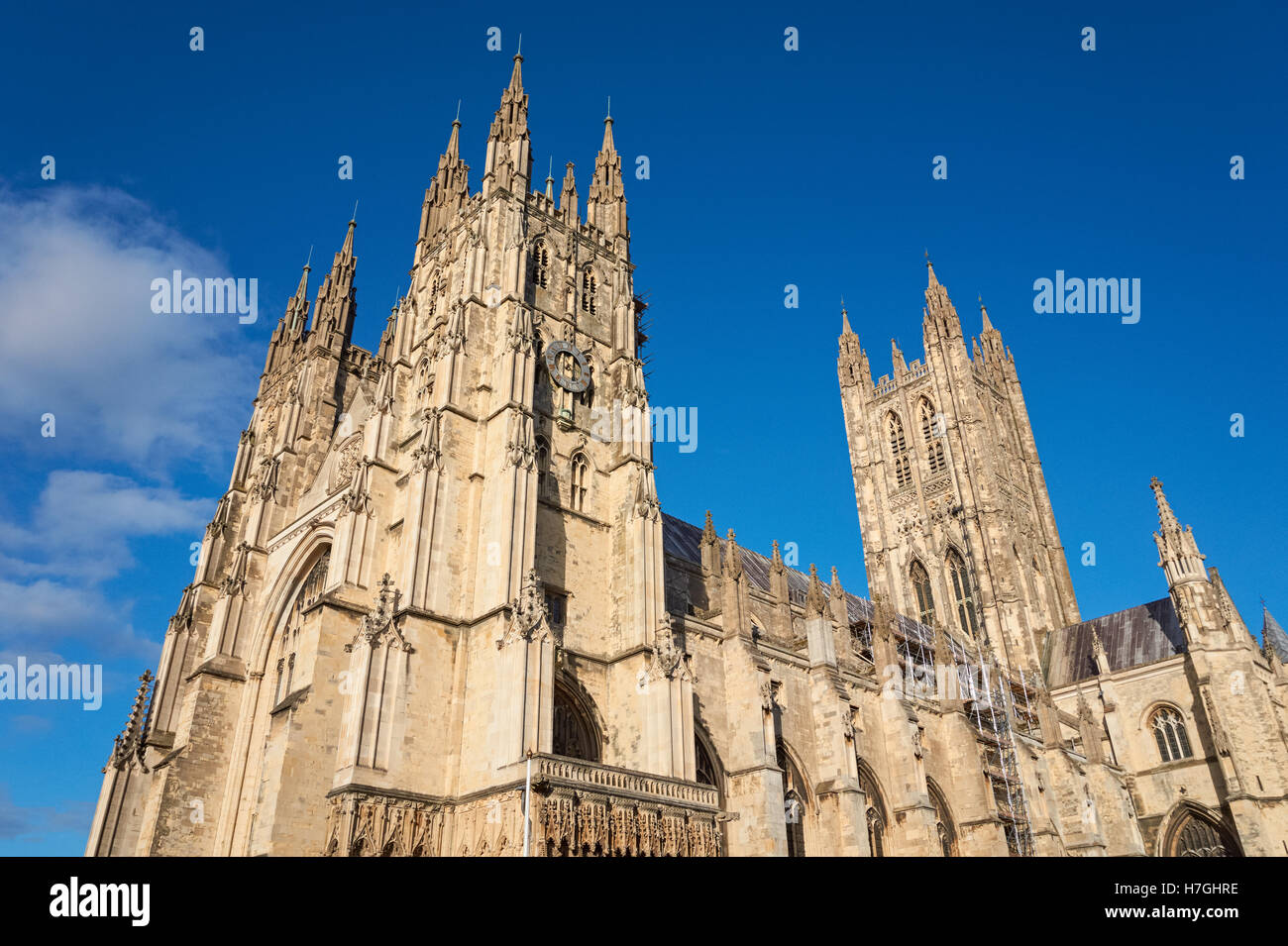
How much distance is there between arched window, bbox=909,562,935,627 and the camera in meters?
61.6

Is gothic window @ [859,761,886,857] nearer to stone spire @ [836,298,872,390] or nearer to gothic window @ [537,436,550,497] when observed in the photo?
gothic window @ [537,436,550,497]

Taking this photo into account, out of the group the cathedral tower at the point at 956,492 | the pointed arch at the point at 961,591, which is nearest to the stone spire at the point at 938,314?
the cathedral tower at the point at 956,492

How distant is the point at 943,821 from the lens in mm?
33812

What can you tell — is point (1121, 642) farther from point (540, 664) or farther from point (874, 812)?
point (540, 664)

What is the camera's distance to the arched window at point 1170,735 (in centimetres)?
4769

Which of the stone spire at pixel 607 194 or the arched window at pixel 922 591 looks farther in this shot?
the arched window at pixel 922 591

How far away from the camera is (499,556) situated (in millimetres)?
24344

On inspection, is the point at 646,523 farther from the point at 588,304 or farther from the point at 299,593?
the point at 299,593

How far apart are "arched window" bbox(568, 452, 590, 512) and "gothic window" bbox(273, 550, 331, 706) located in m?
8.37

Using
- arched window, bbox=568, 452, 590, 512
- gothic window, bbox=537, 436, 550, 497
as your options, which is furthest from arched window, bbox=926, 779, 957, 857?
gothic window, bbox=537, 436, 550, 497

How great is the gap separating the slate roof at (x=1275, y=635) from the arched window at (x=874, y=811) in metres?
32.0

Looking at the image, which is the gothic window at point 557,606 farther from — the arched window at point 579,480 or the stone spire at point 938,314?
the stone spire at point 938,314
